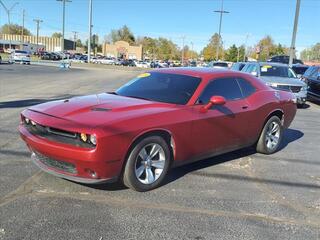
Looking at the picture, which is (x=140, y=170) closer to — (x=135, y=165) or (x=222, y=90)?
(x=135, y=165)

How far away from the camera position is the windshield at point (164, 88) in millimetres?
5996

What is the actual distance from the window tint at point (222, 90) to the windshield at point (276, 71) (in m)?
9.86

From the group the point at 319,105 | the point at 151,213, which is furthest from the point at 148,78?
the point at 319,105

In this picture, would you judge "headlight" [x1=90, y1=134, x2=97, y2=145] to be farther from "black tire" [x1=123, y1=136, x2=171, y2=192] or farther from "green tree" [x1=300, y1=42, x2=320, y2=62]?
"green tree" [x1=300, y1=42, x2=320, y2=62]

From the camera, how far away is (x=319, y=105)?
18.1m

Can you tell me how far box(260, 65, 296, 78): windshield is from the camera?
1636 cm

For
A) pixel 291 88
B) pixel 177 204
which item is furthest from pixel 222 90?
pixel 291 88

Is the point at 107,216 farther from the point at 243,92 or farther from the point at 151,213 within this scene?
the point at 243,92

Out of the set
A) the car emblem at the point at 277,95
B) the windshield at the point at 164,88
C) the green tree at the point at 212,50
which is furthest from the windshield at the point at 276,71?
the green tree at the point at 212,50

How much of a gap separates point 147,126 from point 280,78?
11821 mm

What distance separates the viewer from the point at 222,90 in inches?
257

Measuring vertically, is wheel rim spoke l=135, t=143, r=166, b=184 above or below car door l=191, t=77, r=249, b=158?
below

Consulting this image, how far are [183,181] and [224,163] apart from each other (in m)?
1.28

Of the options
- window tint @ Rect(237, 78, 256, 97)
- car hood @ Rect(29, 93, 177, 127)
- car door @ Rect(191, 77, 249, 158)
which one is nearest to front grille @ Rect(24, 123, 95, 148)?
car hood @ Rect(29, 93, 177, 127)
